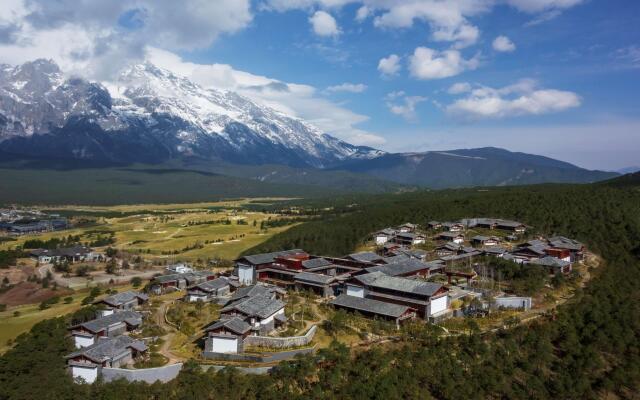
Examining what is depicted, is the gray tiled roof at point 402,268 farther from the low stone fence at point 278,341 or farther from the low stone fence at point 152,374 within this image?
the low stone fence at point 152,374

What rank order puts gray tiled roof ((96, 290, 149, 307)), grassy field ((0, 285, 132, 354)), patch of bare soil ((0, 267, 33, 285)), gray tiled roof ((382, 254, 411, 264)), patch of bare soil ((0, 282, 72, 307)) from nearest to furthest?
1. grassy field ((0, 285, 132, 354))
2. gray tiled roof ((96, 290, 149, 307))
3. gray tiled roof ((382, 254, 411, 264))
4. patch of bare soil ((0, 282, 72, 307))
5. patch of bare soil ((0, 267, 33, 285))

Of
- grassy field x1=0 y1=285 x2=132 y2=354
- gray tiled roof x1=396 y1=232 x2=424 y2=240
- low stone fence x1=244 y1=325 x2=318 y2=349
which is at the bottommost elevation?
grassy field x1=0 y1=285 x2=132 y2=354

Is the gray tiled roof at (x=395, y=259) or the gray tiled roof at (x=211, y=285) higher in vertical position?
the gray tiled roof at (x=395, y=259)

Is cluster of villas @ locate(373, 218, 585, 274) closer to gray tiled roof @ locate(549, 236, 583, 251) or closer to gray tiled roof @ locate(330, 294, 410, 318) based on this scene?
gray tiled roof @ locate(549, 236, 583, 251)

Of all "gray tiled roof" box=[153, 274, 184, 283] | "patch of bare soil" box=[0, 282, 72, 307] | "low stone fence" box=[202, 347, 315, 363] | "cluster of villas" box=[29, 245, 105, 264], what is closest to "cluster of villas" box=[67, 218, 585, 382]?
"gray tiled roof" box=[153, 274, 184, 283]

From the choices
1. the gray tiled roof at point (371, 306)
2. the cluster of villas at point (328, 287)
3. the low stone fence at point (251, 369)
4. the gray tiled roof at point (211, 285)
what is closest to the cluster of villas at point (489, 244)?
the cluster of villas at point (328, 287)

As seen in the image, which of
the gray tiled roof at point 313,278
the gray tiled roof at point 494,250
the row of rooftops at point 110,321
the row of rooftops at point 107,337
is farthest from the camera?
the gray tiled roof at point 494,250

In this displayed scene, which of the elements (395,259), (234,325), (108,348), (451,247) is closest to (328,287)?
(395,259)
